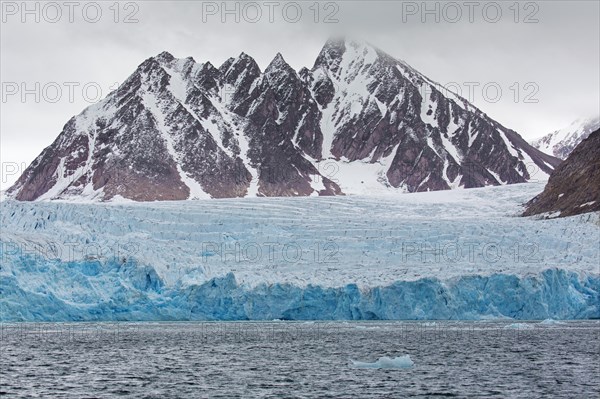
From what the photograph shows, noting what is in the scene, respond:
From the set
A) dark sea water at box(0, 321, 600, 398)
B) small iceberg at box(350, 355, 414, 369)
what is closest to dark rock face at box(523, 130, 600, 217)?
dark sea water at box(0, 321, 600, 398)

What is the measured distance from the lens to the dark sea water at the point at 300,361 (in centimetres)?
2977

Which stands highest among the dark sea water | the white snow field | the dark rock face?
the dark rock face

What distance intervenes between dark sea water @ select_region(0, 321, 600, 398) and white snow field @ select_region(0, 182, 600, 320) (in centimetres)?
130

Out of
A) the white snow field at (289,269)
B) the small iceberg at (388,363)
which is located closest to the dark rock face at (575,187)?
the white snow field at (289,269)

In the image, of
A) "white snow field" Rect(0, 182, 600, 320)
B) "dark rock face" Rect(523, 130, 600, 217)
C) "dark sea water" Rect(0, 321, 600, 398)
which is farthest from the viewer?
"dark rock face" Rect(523, 130, 600, 217)

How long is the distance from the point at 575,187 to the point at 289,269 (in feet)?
154

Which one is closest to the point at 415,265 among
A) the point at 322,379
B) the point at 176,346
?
the point at 176,346

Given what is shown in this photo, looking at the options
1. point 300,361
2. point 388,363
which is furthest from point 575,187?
point 388,363

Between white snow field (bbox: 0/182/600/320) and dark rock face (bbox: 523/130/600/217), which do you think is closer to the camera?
white snow field (bbox: 0/182/600/320)

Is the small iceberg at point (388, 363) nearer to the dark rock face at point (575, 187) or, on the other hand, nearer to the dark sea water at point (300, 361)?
the dark sea water at point (300, 361)

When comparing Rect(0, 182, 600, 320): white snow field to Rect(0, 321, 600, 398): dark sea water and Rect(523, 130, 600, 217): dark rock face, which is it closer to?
Rect(0, 321, 600, 398): dark sea water

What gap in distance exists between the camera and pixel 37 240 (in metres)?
56.8

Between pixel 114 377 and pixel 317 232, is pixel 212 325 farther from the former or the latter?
pixel 114 377

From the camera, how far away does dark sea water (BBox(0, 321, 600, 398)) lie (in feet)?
97.7
